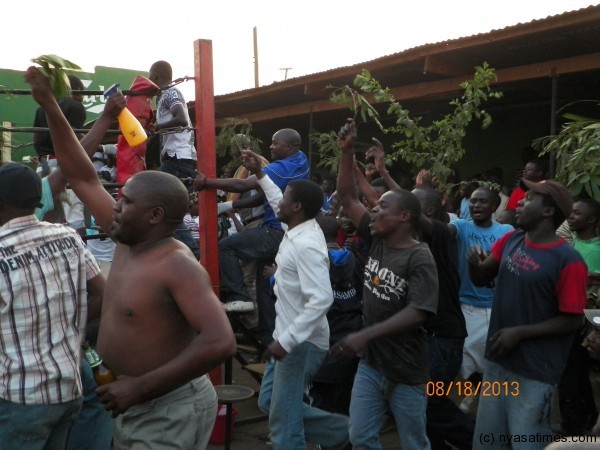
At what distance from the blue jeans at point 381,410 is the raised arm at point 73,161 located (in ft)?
5.78

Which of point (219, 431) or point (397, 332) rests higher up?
point (397, 332)

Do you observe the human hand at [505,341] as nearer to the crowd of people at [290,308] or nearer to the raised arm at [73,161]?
the crowd of people at [290,308]

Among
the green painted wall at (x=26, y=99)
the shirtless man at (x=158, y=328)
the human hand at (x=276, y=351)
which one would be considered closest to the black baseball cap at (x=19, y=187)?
the shirtless man at (x=158, y=328)

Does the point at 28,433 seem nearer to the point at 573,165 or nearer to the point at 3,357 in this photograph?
the point at 3,357

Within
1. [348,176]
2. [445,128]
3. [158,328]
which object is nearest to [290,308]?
[348,176]

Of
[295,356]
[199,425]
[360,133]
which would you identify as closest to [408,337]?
[295,356]

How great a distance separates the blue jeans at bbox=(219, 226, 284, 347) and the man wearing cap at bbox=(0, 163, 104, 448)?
3102 mm

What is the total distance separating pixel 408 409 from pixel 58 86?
2.58 m

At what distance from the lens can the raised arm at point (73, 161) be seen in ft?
11.7

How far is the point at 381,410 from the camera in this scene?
14.1 ft

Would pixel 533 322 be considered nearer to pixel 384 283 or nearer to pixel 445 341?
pixel 384 283

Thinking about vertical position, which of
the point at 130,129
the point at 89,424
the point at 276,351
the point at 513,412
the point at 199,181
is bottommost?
the point at 89,424

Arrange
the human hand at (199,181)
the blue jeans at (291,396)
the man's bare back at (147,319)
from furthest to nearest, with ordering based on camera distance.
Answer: the human hand at (199,181)
the blue jeans at (291,396)
the man's bare back at (147,319)
